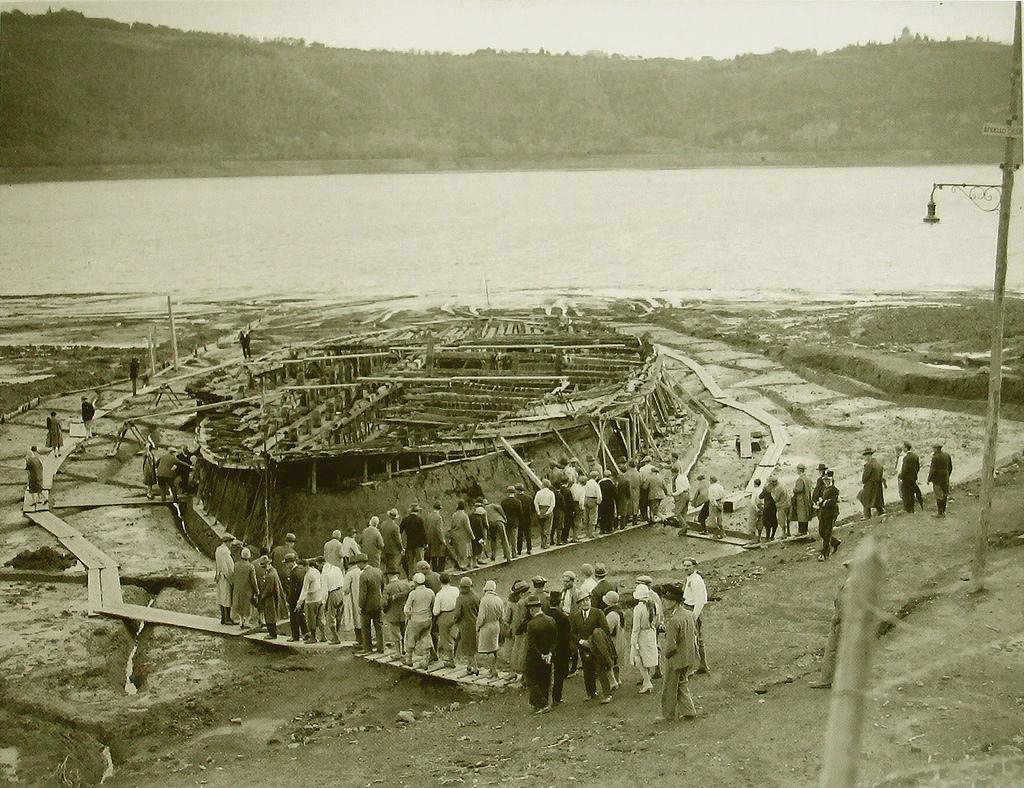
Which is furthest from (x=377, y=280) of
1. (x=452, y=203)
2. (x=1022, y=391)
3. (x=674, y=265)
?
(x=452, y=203)

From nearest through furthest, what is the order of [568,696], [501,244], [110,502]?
[568,696], [110,502], [501,244]

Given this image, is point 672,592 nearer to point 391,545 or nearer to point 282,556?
point 391,545

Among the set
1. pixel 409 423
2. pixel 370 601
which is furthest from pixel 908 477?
pixel 409 423

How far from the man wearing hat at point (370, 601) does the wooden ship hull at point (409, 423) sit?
5.88 metres

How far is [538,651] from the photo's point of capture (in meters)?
11.2

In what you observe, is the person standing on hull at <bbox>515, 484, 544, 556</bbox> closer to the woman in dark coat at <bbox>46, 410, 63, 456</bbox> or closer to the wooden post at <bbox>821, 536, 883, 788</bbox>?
the wooden post at <bbox>821, 536, 883, 788</bbox>

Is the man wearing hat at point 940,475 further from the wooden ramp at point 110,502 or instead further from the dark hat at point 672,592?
the wooden ramp at point 110,502

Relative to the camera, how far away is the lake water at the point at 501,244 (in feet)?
276

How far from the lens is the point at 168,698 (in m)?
13.4

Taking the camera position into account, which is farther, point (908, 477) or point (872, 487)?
point (872, 487)

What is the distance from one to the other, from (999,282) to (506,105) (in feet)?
594

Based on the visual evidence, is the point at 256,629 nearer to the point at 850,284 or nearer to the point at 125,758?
the point at 125,758

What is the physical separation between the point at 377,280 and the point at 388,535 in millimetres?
Answer: 75069

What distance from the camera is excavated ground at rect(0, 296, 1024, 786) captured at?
9734 mm
